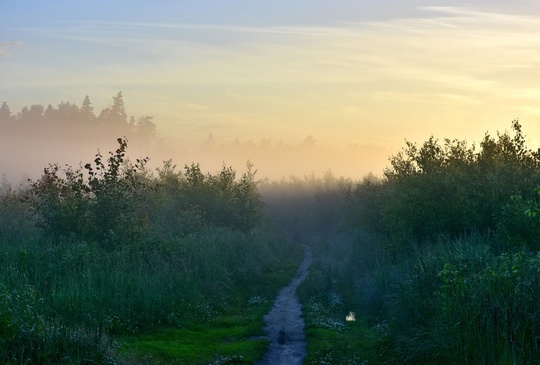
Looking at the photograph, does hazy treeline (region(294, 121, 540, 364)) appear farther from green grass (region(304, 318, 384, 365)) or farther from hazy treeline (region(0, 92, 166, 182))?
hazy treeline (region(0, 92, 166, 182))

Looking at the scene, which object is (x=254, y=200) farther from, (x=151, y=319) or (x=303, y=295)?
(x=151, y=319)

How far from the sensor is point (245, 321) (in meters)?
20.7

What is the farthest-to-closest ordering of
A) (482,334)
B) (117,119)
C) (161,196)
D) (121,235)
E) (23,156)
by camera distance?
(23,156)
(117,119)
(161,196)
(121,235)
(482,334)

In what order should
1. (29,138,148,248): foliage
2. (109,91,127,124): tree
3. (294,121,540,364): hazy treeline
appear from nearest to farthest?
(294,121,540,364): hazy treeline → (29,138,148,248): foliage → (109,91,127,124): tree

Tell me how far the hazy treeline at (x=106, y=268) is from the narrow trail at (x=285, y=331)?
2.73 ft

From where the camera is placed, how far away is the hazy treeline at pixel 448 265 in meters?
13.2

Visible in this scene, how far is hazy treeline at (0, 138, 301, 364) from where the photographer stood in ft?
43.7

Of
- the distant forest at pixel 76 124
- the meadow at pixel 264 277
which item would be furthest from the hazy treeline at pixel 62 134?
the meadow at pixel 264 277

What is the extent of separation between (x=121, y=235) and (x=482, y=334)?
16005 millimetres

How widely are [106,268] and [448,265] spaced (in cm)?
Answer: 1070

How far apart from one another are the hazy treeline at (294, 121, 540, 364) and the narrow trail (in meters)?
0.60

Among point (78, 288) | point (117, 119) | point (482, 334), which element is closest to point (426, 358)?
point (482, 334)

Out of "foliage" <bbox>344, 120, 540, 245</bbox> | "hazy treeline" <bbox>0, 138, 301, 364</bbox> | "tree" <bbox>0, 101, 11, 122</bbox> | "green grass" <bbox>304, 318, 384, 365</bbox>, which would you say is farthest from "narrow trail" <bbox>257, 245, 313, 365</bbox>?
"tree" <bbox>0, 101, 11, 122</bbox>

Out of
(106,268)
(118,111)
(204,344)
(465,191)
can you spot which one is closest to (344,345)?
(204,344)
